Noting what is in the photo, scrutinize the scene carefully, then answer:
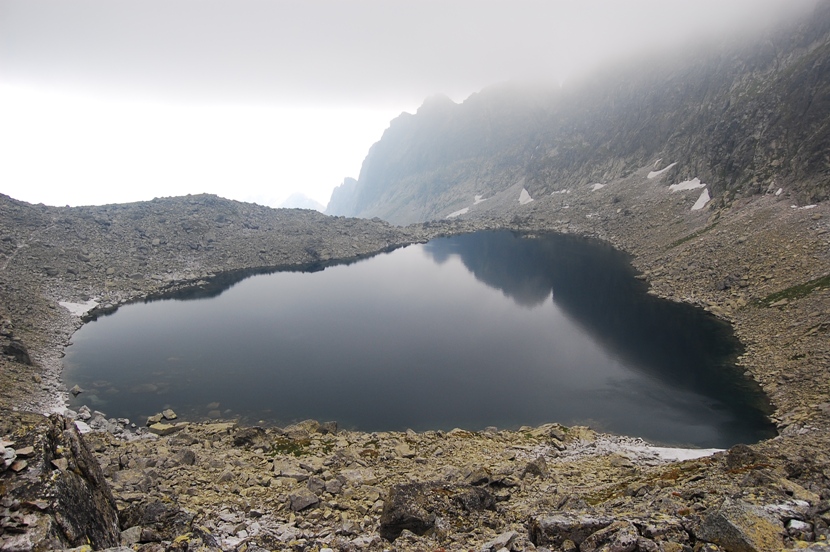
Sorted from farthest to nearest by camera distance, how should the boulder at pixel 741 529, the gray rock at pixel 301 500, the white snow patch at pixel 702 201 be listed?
the white snow patch at pixel 702 201
the gray rock at pixel 301 500
the boulder at pixel 741 529

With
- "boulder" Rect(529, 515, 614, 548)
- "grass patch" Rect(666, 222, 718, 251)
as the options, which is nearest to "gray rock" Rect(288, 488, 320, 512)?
"boulder" Rect(529, 515, 614, 548)

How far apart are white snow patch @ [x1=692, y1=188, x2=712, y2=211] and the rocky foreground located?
1686 cm

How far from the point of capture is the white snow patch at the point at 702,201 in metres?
84.6

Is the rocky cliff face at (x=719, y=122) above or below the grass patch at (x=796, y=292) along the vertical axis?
above

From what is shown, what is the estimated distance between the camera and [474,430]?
31.0 meters

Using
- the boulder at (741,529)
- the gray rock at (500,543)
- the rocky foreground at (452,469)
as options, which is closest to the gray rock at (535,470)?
the rocky foreground at (452,469)

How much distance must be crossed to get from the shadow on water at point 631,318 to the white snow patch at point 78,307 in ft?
204

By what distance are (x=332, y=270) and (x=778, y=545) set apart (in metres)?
93.1

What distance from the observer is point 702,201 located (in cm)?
8600

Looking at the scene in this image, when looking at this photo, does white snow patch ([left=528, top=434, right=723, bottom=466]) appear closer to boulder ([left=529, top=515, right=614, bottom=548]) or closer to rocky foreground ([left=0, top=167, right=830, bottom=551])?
rocky foreground ([left=0, top=167, right=830, bottom=551])

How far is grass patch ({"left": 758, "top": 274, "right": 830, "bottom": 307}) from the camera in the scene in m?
43.1

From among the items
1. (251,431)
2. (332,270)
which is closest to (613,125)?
(332,270)

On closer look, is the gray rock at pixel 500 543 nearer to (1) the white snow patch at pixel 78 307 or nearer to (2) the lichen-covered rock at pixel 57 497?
(2) the lichen-covered rock at pixel 57 497

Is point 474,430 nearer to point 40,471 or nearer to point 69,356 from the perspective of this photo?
point 40,471
